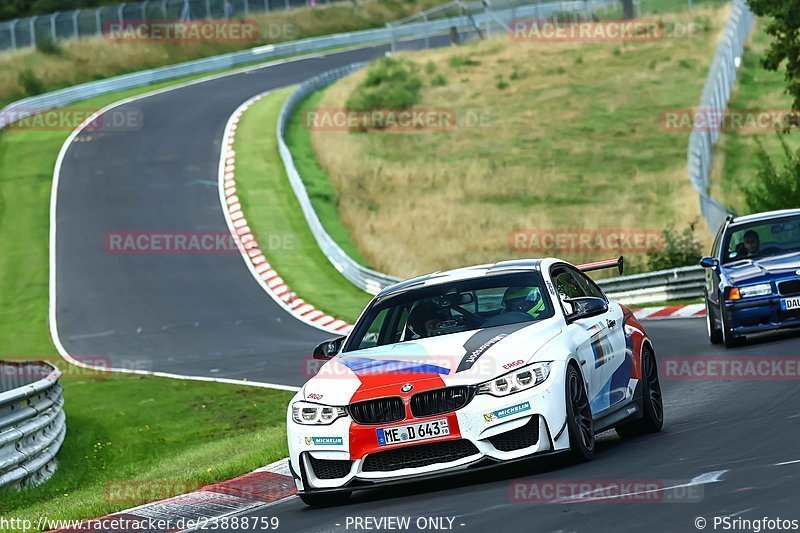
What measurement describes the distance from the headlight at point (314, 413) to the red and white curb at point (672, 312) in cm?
1449

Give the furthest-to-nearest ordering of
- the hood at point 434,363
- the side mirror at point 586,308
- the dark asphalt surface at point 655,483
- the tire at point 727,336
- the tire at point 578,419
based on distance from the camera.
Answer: the tire at point 727,336 < the side mirror at point 586,308 < the tire at point 578,419 < the hood at point 434,363 < the dark asphalt surface at point 655,483

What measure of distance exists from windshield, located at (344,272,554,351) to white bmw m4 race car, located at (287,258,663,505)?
0.4 inches

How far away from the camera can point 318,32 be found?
7888cm

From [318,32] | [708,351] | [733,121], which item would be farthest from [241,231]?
[318,32]

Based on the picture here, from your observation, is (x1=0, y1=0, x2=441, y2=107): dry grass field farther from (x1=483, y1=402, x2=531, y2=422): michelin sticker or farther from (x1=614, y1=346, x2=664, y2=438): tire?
(x1=483, y1=402, x2=531, y2=422): michelin sticker

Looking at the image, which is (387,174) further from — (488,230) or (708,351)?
(708,351)

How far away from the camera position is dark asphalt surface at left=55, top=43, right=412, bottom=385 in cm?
2633

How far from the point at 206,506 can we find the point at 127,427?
924cm

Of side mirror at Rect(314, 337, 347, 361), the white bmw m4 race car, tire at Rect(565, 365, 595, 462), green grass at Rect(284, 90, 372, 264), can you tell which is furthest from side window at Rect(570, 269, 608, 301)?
green grass at Rect(284, 90, 372, 264)

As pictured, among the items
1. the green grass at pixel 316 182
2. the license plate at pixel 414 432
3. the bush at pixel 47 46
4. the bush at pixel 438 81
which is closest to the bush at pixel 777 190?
the green grass at pixel 316 182

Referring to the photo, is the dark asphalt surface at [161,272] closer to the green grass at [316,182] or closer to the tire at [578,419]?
the green grass at [316,182]

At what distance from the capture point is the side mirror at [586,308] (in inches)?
390

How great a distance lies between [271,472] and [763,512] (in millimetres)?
5197

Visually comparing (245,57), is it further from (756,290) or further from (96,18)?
(756,290)
